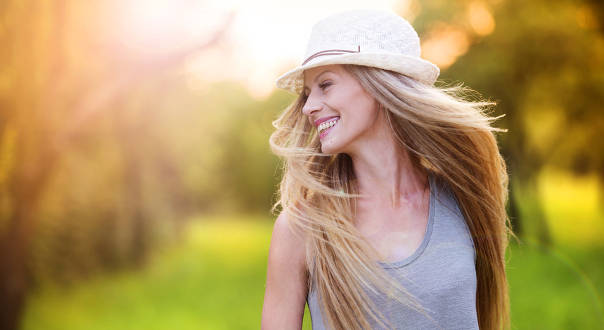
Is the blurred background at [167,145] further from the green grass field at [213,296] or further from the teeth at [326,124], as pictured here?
the teeth at [326,124]

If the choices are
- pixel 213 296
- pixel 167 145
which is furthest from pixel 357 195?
pixel 167 145

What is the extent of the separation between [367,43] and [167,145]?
11.3 m

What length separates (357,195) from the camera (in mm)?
2104

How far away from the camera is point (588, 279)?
8.70 m

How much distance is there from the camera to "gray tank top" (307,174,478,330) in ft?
6.34

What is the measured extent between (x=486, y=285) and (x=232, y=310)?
24.6 feet

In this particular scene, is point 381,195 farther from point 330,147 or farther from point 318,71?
point 318,71

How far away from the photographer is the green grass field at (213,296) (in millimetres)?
7445

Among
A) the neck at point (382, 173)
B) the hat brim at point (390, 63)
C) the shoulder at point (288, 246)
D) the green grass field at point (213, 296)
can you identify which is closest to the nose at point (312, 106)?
the hat brim at point (390, 63)

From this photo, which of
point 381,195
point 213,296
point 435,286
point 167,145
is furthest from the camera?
point 167,145

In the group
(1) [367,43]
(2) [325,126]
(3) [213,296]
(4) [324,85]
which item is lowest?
(3) [213,296]

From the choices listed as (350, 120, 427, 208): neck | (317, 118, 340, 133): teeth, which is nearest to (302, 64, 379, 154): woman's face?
(317, 118, 340, 133): teeth

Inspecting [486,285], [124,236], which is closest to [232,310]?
[124,236]

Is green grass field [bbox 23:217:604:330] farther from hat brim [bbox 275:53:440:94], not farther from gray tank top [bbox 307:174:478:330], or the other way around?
hat brim [bbox 275:53:440:94]
